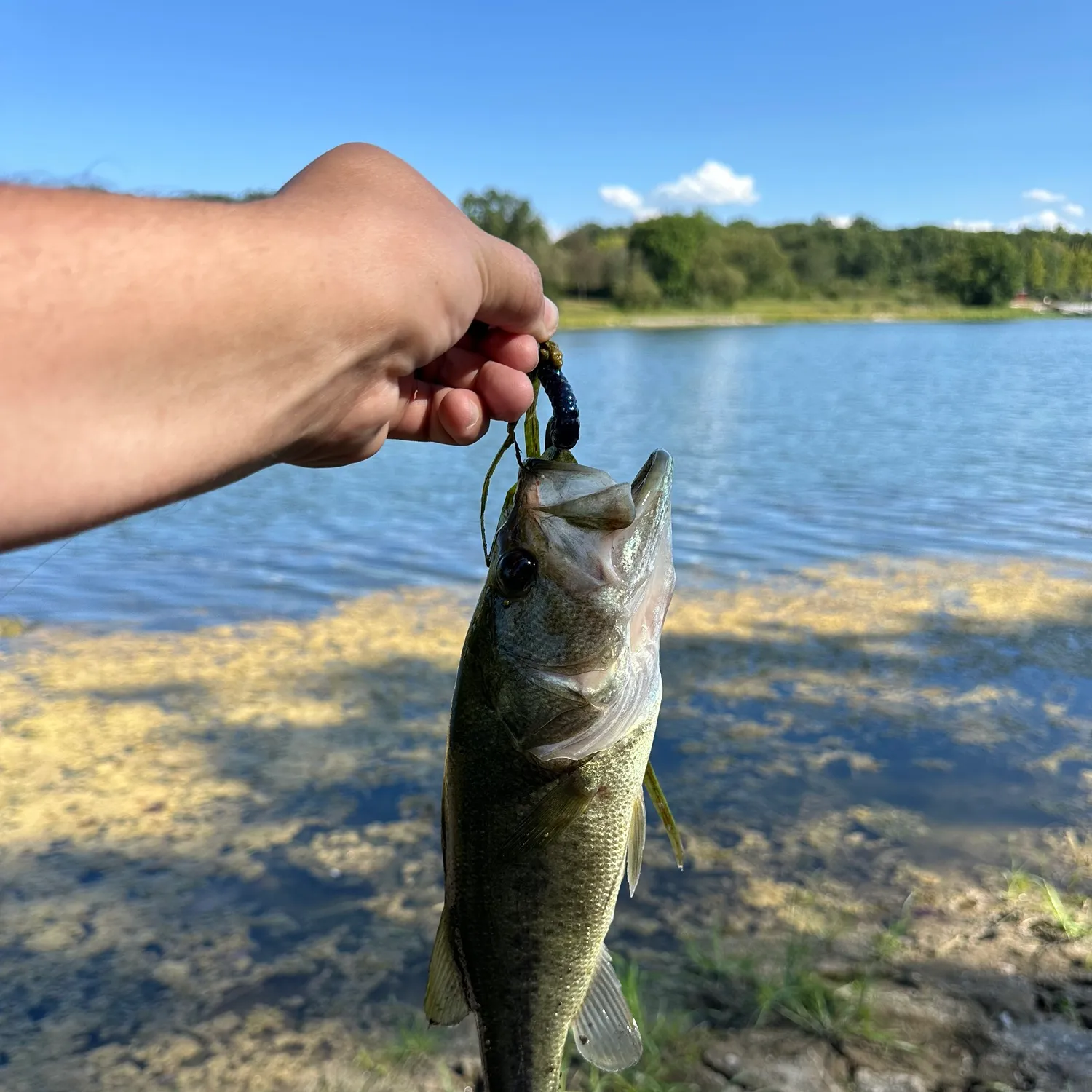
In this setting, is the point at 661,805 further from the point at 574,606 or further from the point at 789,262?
the point at 789,262

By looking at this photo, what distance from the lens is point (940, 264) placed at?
104 meters

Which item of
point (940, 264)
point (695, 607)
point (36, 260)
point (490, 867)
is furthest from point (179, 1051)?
point (940, 264)

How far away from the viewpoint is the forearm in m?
1.22

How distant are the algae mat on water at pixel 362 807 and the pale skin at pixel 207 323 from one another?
276 cm

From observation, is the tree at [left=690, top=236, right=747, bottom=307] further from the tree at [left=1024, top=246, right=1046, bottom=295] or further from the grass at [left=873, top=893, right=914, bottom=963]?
the grass at [left=873, top=893, right=914, bottom=963]

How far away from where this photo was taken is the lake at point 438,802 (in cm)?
364

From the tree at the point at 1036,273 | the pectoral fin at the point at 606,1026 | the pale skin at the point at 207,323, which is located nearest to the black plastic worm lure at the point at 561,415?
the pale skin at the point at 207,323

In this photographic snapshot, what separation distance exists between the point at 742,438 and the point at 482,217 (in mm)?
53930

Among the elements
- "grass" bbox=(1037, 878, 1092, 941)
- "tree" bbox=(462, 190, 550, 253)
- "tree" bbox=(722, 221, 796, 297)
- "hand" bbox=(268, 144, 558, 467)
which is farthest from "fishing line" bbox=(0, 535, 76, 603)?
"tree" bbox=(722, 221, 796, 297)

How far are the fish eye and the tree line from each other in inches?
2843

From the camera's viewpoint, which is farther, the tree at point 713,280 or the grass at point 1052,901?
the tree at point 713,280

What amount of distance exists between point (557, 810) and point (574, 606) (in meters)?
0.40

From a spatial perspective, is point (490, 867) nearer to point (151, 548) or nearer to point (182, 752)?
point (182, 752)

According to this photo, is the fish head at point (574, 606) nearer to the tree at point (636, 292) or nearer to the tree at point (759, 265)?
the tree at point (636, 292)
